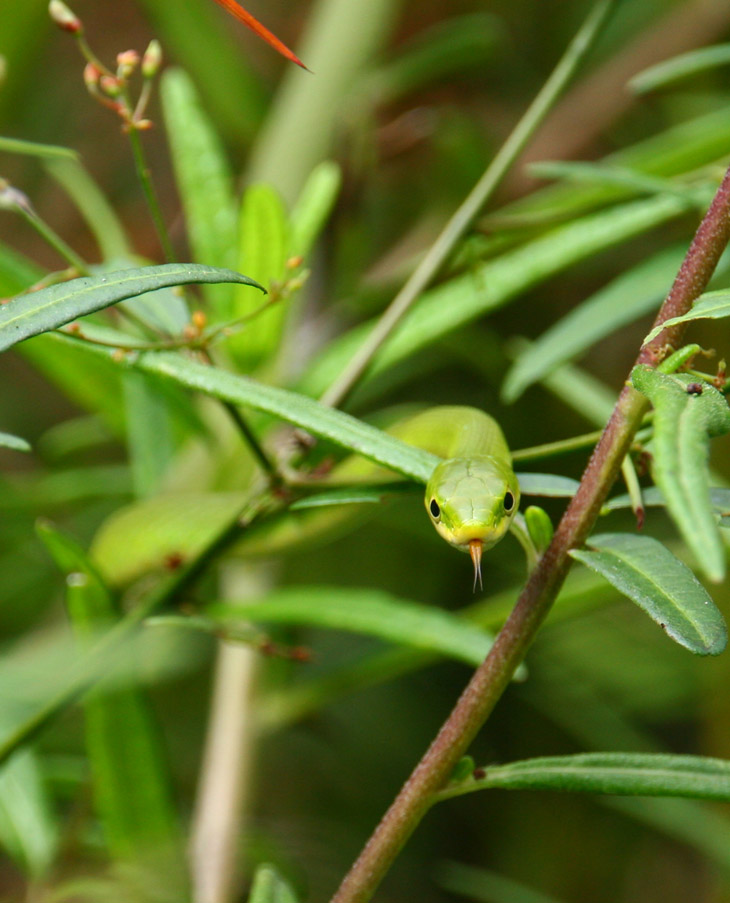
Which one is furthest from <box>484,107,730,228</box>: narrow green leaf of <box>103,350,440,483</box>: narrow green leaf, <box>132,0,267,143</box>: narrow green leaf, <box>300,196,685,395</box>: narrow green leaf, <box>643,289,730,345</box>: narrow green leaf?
<box>132,0,267,143</box>: narrow green leaf

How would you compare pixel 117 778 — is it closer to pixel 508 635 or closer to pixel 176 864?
pixel 176 864

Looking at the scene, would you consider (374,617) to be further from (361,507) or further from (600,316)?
(600,316)

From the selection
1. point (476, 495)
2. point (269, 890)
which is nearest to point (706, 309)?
point (476, 495)

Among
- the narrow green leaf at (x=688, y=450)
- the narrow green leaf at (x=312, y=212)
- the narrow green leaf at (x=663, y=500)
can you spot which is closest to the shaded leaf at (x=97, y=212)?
the narrow green leaf at (x=312, y=212)

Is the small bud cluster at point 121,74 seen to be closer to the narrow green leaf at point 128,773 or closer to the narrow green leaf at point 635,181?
the narrow green leaf at point 635,181

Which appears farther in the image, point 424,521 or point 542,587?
point 424,521
